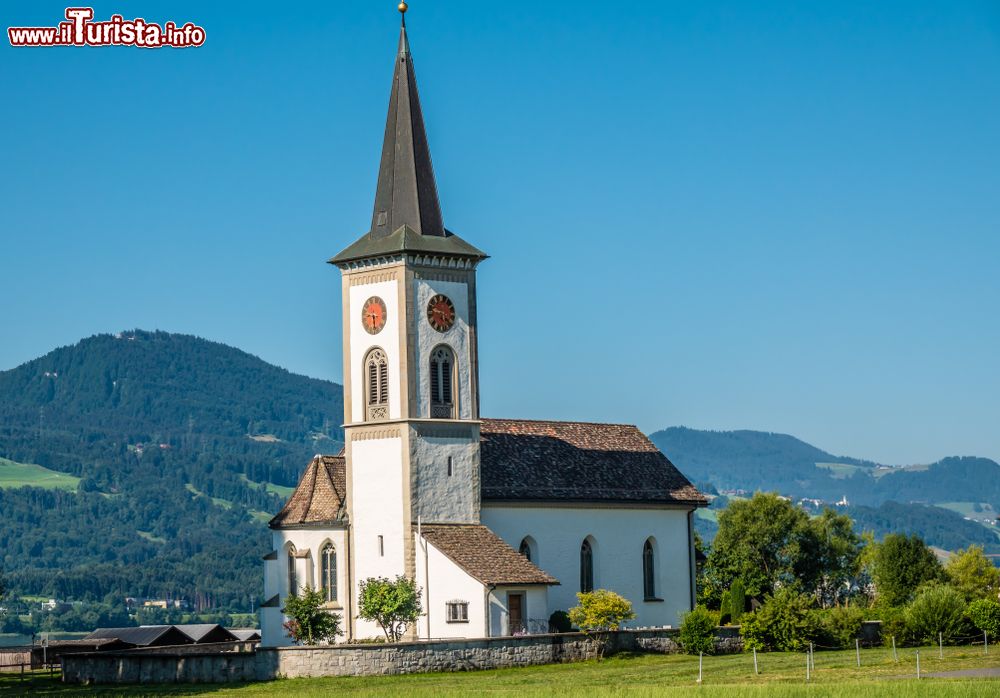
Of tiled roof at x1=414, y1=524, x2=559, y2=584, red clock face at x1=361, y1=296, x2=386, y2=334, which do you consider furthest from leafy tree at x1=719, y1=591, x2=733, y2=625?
red clock face at x1=361, y1=296, x2=386, y2=334

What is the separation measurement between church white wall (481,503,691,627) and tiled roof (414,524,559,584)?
2.38 metres

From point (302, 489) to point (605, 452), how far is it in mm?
15479

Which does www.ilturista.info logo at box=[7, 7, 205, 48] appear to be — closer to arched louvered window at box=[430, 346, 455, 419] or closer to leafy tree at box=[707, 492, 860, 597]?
arched louvered window at box=[430, 346, 455, 419]

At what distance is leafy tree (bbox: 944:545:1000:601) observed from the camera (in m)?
108

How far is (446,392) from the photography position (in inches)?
2972

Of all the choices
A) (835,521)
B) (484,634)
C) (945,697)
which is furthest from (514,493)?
(835,521)

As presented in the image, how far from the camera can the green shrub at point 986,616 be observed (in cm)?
7094

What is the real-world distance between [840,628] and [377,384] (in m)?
22.1

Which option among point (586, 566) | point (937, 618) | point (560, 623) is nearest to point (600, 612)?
point (560, 623)

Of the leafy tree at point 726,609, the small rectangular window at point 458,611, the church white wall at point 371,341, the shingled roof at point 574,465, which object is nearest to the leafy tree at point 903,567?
the leafy tree at point 726,609

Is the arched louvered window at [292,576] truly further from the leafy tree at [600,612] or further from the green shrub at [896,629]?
the green shrub at [896,629]

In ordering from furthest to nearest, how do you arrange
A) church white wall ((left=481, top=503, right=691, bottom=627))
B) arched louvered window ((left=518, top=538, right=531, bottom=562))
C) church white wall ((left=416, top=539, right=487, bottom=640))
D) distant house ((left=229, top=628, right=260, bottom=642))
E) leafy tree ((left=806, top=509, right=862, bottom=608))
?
leafy tree ((left=806, top=509, right=862, bottom=608))
distant house ((left=229, top=628, right=260, bottom=642))
arched louvered window ((left=518, top=538, right=531, bottom=562))
church white wall ((left=481, top=503, right=691, bottom=627))
church white wall ((left=416, top=539, right=487, bottom=640))

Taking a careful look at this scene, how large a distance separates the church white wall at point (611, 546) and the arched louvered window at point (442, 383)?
4659 millimetres

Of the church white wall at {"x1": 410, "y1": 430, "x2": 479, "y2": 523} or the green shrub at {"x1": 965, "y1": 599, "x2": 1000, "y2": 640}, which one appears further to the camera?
the church white wall at {"x1": 410, "y1": 430, "x2": 479, "y2": 523}
